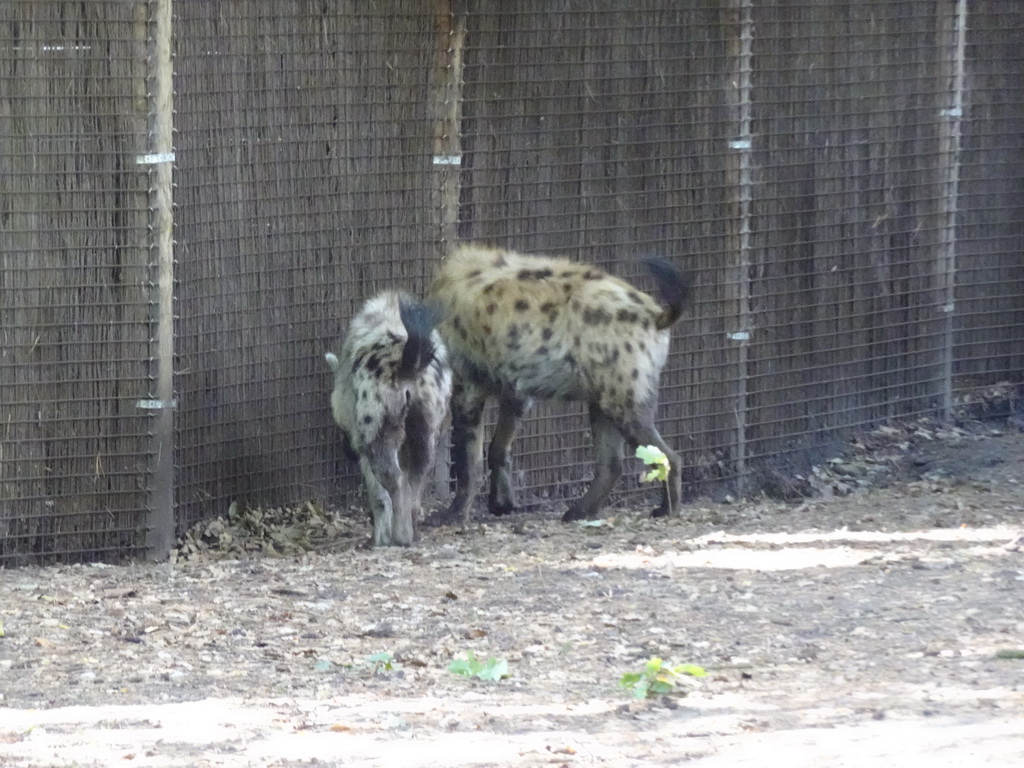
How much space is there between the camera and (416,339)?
22.2ft

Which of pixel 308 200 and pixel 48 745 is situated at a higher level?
pixel 308 200

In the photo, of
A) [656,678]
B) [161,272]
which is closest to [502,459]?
[161,272]

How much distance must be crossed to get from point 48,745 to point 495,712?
1143mm

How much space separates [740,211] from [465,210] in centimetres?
148

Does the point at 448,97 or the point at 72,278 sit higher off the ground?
the point at 448,97

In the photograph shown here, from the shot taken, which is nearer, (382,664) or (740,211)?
(382,664)

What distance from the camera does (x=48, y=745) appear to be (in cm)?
425

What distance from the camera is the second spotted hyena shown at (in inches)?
291

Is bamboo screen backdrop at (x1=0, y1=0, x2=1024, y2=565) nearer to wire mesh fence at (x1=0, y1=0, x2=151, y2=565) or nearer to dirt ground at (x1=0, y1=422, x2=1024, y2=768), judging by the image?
wire mesh fence at (x1=0, y1=0, x2=151, y2=565)

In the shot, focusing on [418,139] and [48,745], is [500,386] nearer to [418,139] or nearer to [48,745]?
[418,139]

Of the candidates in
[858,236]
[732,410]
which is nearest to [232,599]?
[732,410]

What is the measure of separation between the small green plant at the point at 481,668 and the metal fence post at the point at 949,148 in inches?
212

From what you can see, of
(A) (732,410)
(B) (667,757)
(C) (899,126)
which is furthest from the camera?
(C) (899,126)

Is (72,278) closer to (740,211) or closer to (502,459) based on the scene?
(502,459)
